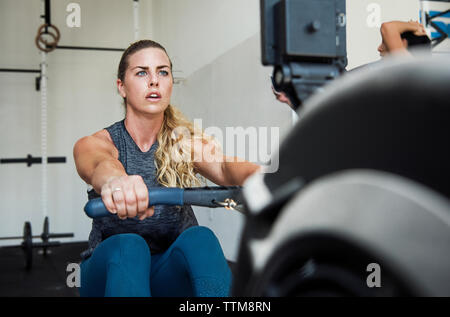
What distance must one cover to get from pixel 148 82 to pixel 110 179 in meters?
0.57

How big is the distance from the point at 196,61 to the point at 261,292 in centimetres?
382

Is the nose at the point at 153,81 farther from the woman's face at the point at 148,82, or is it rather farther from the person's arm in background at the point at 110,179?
the person's arm in background at the point at 110,179

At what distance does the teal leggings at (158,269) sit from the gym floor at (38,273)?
80.8 inches

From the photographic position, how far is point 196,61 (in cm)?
400

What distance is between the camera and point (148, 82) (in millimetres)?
1152

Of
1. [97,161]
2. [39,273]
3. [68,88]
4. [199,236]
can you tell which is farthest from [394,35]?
[68,88]

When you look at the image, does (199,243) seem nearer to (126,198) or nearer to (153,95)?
(126,198)

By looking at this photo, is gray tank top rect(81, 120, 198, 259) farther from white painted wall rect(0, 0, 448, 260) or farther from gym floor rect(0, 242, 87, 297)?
white painted wall rect(0, 0, 448, 260)

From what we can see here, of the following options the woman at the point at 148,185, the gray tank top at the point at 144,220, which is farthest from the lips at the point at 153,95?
the gray tank top at the point at 144,220

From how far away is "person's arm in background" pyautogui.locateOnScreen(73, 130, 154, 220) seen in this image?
22.9 inches

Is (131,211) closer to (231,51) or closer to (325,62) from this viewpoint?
(325,62)

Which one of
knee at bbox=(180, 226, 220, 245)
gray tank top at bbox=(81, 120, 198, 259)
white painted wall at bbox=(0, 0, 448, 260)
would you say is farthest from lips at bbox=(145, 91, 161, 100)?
white painted wall at bbox=(0, 0, 448, 260)

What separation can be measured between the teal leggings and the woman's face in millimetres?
402

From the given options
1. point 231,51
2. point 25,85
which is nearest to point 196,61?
point 231,51
